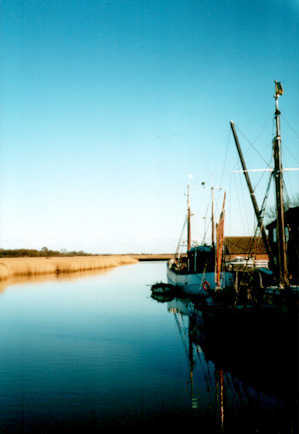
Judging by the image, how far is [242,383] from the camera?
14.9 metres

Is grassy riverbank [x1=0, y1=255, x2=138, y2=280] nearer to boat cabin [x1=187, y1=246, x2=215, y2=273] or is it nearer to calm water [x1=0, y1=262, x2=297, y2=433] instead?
calm water [x1=0, y1=262, x2=297, y2=433]

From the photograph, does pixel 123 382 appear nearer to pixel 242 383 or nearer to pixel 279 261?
pixel 242 383

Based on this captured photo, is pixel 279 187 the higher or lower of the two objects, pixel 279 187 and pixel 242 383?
the higher

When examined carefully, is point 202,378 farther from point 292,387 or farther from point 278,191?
point 278,191

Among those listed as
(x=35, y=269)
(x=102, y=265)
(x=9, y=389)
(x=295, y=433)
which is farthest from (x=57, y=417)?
(x=102, y=265)

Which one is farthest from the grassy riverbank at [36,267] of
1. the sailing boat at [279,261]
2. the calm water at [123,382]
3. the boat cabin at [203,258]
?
the sailing boat at [279,261]

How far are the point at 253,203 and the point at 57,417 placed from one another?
72.1 feet

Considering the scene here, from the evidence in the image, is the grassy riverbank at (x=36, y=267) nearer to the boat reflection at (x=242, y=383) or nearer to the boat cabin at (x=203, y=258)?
the boat cabin at (x=203, y=258)

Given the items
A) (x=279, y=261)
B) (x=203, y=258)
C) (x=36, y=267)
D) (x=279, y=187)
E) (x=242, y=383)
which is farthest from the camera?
(x=36, y=267)

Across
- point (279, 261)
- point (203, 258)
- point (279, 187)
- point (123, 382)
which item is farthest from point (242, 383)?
point (203, 258)

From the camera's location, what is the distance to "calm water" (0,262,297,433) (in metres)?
11.6

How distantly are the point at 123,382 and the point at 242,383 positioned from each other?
5301 millimetres

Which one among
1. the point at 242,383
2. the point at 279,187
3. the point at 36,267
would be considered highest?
the point at 279,187

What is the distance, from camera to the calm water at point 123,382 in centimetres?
1159
